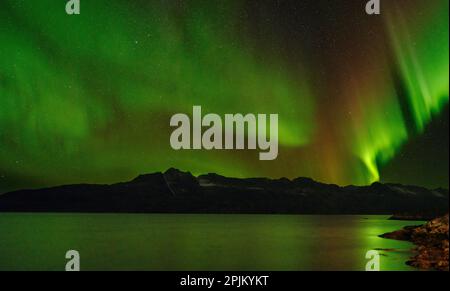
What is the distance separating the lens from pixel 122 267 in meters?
29.2

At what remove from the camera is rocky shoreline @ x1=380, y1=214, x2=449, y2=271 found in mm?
21859

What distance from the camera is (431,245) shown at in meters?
27.6

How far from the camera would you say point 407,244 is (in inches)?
1280

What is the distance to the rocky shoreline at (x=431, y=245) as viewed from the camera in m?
21.9
